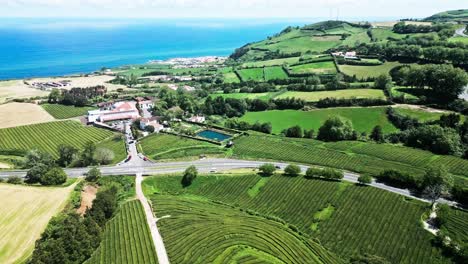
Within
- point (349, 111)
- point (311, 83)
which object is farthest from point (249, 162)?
point (311, 83)

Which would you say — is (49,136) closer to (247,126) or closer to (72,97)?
(72,97)

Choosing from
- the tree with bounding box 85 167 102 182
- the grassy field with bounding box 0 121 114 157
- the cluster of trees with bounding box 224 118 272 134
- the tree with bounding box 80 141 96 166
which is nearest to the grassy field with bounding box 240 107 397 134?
the cluster of trees with bounding box 224 118 272 134

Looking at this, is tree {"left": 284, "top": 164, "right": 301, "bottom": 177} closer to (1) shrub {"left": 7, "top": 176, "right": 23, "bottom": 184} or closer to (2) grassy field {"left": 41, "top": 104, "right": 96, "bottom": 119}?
(1) shrub {"left": 7, "top": 176, "right": 23, "bottom": 184}

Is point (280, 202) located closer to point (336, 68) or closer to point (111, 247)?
point (111, 247)

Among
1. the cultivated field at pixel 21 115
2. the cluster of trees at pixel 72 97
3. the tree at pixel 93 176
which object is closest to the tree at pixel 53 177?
the tree at pixel 93 176

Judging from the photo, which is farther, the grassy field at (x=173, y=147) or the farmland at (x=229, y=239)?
the grassy field at (x=173, y=147)

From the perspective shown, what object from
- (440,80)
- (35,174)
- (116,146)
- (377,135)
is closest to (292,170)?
(377,135)

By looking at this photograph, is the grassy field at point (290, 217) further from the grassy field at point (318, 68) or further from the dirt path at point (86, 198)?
the grassy field at point (318, 68)
